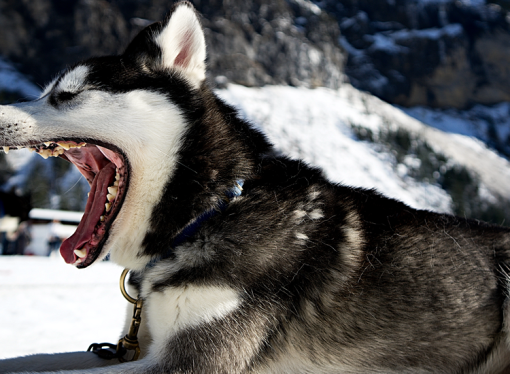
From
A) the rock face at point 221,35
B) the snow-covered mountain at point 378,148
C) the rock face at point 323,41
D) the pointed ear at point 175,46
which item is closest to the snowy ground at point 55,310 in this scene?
the pointed ear at point 175,46

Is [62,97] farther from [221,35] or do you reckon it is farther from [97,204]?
[221,35]

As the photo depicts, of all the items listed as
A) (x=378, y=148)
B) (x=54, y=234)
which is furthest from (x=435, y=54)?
(x=54, y=234)

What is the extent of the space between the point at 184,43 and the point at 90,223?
1.01 metres

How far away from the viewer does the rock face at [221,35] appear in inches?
2432

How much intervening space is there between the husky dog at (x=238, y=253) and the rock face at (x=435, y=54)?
3553 inches

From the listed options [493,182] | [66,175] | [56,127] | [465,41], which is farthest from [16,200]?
[465,41]

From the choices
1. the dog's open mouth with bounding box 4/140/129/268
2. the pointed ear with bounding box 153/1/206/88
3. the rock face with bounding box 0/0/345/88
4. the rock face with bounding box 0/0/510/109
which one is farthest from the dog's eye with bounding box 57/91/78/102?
the rock face with bounding box 0/0/510/109

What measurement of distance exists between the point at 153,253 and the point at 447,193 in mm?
62258

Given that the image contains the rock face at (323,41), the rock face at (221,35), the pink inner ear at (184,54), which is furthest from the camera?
the rock face at (323,41)

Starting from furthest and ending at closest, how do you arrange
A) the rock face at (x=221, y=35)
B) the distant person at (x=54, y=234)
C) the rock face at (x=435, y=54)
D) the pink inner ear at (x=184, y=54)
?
the rock face at (x=435, y=54) → the rock face at (x=221, y=35) → the distant person at (x=54, y=234) → the pink inner ear at (x=184, y=54)

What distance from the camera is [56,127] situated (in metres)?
1.81

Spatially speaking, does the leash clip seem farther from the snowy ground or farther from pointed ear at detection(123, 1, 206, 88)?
pointed ear at detection(123, 1, 206, 88)

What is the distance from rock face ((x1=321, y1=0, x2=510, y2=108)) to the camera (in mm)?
85438

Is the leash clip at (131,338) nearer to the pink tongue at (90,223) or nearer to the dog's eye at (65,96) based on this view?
the pink tongue at (90,223)
